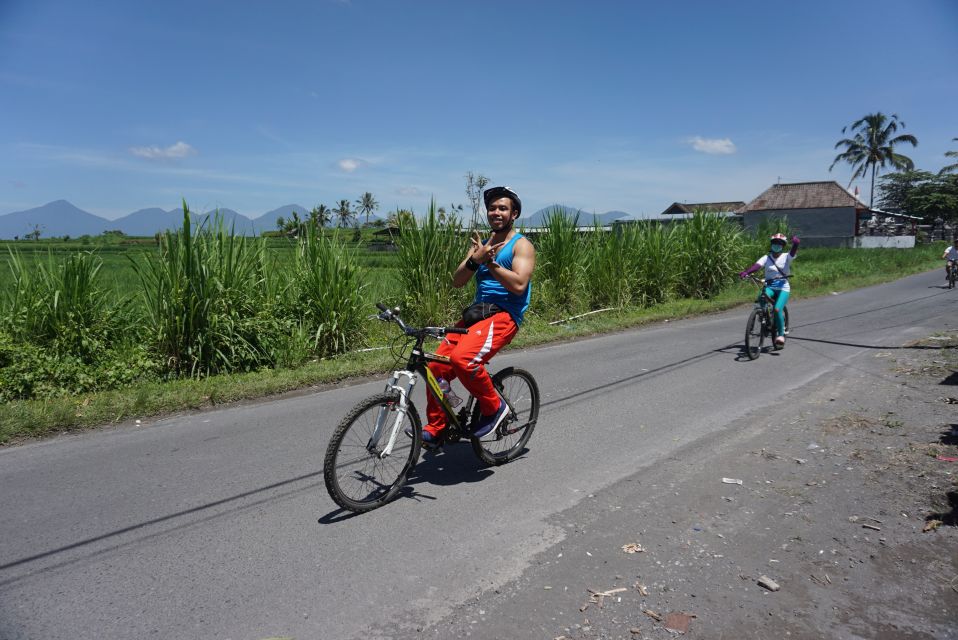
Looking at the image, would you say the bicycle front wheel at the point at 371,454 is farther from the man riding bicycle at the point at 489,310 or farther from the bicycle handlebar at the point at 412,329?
the bicycle handlebar at the point at 412,329

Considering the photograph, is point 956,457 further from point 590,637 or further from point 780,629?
point 590,637

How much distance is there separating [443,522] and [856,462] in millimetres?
3391

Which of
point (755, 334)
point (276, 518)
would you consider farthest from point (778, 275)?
point (276, 518)

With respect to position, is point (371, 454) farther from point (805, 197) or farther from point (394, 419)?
point (805, 197)

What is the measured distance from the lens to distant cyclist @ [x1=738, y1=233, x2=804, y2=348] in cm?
1016

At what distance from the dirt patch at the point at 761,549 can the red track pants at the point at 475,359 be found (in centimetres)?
105

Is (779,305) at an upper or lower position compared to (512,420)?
upper

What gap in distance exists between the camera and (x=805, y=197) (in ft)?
181

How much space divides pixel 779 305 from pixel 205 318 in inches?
348

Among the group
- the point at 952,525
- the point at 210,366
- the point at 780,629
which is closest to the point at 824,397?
the point at 952,525

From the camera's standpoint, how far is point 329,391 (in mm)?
7805

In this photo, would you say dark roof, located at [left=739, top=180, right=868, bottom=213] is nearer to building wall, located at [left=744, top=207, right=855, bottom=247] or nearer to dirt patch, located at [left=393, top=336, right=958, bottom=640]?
building wall, located at [left=744, top=207, right=855, bottom=247]

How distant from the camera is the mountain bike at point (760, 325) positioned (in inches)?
381

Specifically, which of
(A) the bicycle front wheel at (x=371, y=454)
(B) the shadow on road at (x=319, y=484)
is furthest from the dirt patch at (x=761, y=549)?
(A) the bicycle front wheel at (x=371, y=454)
